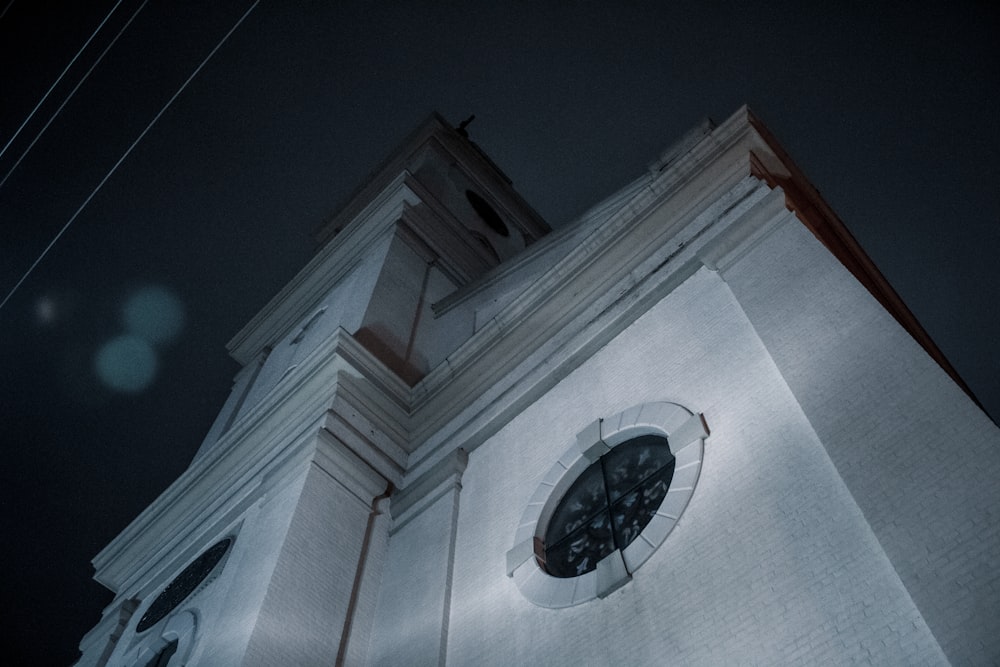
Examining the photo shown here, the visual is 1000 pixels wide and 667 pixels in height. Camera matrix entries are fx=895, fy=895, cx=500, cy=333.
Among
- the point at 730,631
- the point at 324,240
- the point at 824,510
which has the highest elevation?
the point at 324,240

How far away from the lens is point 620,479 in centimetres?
815

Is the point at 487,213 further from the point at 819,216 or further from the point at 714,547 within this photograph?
the point at 714,547

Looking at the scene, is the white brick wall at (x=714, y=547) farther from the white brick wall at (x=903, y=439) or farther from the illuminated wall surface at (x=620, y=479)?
the white brick wall at (x=903, y=439)

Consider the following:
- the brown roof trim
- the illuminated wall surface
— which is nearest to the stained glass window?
the illuminated wall surface

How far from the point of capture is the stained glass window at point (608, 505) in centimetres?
762

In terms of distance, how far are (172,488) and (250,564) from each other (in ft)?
16.2

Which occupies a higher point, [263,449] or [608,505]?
[263,449]

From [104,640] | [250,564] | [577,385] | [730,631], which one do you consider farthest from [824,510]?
[104,640]

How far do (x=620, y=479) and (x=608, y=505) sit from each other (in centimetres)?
27

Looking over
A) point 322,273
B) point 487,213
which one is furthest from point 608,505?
point 487,213

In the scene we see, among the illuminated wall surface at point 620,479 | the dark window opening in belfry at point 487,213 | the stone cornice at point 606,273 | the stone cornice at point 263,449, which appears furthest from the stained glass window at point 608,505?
the dark window opening in belfry at point 487,213

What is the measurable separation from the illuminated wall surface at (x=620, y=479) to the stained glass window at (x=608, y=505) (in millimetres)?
44

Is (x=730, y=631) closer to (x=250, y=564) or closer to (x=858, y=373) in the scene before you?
(x=858, y=373)

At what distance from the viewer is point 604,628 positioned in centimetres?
688
